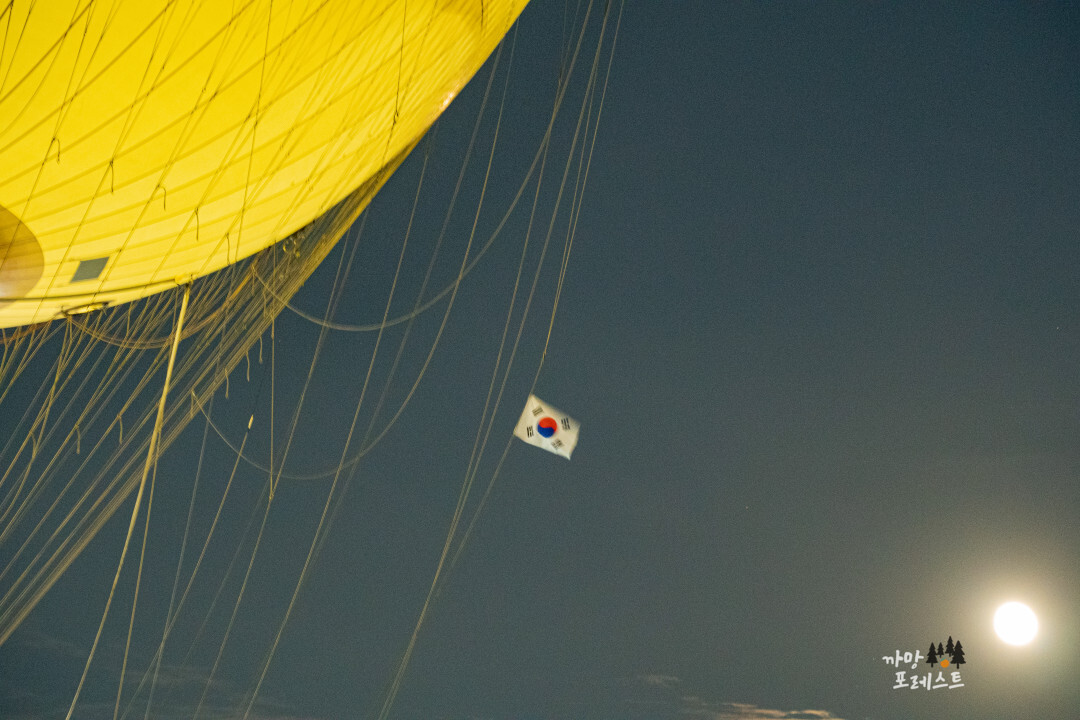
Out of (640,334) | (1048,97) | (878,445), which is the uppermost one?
(1048,97)

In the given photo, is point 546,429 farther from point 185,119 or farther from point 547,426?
point 185,119

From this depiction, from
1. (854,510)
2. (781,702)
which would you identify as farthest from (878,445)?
(781,702)

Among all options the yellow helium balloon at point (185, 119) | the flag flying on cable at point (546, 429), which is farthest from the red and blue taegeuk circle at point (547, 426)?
the yellow helium balloon at point (185, 119)

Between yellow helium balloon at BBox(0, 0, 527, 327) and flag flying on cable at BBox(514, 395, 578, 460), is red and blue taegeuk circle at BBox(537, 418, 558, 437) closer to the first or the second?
flag flying on cable at BBox(514, 395, 578, 460)

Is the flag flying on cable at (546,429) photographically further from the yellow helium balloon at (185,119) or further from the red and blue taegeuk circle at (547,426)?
the yellow helium balloon at (185,119)

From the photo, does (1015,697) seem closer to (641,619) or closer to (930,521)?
(930,521)

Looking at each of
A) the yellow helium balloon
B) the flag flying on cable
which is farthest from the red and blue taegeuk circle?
the yellow helium balloon

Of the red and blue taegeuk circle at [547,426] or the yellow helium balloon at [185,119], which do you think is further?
the red and blue taegeuk circle at [547,426]
